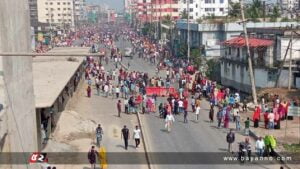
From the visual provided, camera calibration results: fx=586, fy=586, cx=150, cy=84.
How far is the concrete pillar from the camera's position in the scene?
634 inches

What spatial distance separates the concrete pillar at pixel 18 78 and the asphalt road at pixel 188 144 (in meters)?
4.83

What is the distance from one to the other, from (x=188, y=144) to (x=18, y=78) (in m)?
8.72

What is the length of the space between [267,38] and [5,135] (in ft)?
88.9

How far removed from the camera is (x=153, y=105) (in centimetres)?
3170

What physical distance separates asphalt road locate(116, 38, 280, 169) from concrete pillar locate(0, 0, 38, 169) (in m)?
4.83

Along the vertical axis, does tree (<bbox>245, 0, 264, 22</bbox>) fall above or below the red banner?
above

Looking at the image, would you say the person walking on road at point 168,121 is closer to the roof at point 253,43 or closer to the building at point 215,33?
the roof at point 253,43

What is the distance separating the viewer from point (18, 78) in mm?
17516

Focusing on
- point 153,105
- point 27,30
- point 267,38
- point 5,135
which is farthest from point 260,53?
point 5,135

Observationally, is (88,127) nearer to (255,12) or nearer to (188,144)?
(188,144)

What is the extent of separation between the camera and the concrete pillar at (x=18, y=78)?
52.9ft

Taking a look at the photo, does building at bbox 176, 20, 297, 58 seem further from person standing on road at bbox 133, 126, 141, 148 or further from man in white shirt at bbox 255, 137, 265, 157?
man in white shirt at bbox 255, 137, 265, 157

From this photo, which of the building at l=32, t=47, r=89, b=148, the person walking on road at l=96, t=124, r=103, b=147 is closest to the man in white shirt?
the person walking on road at l=96, t=124, r=103, b=147

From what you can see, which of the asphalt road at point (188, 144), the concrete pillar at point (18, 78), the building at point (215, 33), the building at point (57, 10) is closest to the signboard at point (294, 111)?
the asphalt road at point (188, 144)
